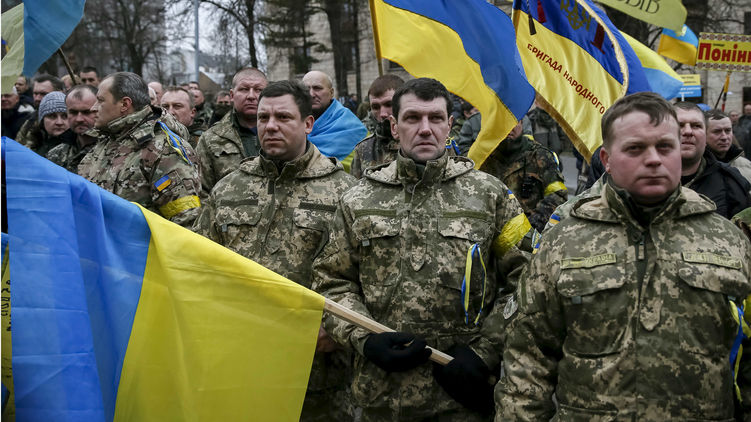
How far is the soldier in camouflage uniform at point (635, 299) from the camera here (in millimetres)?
2678

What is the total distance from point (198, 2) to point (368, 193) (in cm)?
2866

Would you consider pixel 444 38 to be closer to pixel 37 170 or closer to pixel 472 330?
pixel 472 330

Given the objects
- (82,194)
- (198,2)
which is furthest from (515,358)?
(198,2)

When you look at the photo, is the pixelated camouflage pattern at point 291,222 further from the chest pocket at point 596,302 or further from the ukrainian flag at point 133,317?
the chest pocket at point 596,302

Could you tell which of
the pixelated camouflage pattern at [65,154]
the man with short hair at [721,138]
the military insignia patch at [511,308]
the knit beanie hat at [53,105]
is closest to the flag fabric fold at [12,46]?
the military insignia patch at [511,308]

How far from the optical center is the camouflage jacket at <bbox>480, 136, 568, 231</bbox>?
669cm

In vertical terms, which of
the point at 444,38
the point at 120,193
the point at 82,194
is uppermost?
the point at 444,38

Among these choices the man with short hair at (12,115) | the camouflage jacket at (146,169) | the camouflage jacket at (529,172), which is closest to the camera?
the camouflage jacket at (146,169)

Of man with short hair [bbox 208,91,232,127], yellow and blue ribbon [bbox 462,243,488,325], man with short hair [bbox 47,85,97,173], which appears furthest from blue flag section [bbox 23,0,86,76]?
man with short hair [bbox 208,91,232,127]

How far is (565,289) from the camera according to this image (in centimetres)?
281

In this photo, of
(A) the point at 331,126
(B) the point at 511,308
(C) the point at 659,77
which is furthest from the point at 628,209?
(C) the point at 659,77

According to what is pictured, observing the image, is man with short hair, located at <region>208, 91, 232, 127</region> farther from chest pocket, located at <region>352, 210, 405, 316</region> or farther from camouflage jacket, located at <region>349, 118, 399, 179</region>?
chest pocket, located at <region>352, 210, 405, 316</region>

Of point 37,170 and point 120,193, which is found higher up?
point 37,170

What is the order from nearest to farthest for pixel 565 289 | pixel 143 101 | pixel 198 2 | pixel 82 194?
pixel 565 289, pixel 82 194, pixel 143 101, pixel 198 2
